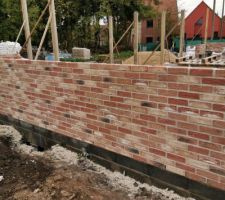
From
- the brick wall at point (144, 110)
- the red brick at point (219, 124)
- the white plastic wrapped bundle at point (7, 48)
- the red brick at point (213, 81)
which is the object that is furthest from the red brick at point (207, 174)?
the white plastic wrapped bundle at point (7, 48)

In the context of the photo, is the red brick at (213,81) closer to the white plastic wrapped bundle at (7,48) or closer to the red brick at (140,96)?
the red brick at (140,96)

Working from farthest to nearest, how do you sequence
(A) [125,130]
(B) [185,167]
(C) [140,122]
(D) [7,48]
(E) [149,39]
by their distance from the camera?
1. (E) [149,39]
2. (D) [7,48]
3. (A) [125,130]
4. (C) [140,122]
5. (B) [185,167]

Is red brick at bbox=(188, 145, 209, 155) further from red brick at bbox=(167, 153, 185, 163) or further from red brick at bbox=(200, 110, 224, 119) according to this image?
red brick at bbox=(200, 110, 224, 119)

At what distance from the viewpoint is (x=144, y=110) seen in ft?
8.94

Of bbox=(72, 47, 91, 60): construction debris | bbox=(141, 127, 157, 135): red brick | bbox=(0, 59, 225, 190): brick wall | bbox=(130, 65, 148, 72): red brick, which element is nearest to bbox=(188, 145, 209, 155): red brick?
bbox=(0, 59, 225, 190): brick wall

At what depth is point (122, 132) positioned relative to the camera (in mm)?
3029

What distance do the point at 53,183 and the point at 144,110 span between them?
4.78 ft

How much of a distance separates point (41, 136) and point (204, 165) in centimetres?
287

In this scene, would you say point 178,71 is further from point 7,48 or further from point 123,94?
point 7,48

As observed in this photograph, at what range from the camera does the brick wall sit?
2.25m

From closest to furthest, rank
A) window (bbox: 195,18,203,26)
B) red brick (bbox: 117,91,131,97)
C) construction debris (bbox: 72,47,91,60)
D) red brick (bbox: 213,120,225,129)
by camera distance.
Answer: red brick (bbox: 213,120,225,129) → red brick (bbox: 117,91,131,97) → construction debris (bbox: 72,47,91,60) → window (bbox: 195,18,203,26)

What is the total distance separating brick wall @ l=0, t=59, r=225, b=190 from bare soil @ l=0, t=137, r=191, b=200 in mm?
405

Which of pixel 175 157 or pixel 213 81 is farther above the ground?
pixel 213 81

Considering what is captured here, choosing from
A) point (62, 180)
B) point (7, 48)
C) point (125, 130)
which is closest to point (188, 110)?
point (125, 130)
